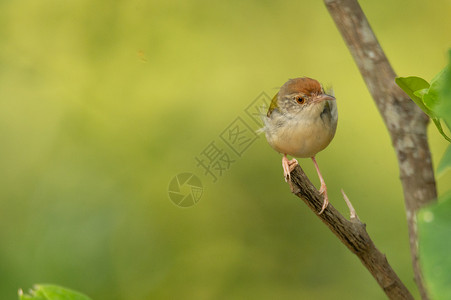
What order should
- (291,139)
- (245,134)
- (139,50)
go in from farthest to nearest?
(139,50) → (245,134) → (291,139)

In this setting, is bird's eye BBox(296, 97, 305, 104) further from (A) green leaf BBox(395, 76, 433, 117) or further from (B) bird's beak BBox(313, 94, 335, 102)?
Answer: (A) green leaf BBox(395, 76, 433, 117)

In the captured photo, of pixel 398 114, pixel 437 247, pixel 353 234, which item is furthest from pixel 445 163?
pixel 398 114

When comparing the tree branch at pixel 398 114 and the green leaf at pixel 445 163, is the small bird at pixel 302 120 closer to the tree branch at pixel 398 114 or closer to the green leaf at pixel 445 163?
the tree branch at pixel 398 114

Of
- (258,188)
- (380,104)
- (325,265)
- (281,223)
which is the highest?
(380,104)

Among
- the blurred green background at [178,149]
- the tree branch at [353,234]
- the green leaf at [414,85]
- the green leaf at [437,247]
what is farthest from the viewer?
the blurred green background at [178,149]

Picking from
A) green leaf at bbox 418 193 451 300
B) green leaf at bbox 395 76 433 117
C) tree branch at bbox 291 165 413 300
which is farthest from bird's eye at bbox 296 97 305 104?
green leaf at bbox 418 193 451 300

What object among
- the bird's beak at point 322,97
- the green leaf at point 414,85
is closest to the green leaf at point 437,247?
the green leaf at point 414,85

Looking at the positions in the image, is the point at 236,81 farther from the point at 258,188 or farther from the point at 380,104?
the point at 380,104

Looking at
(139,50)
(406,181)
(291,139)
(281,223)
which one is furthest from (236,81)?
(406,181)
